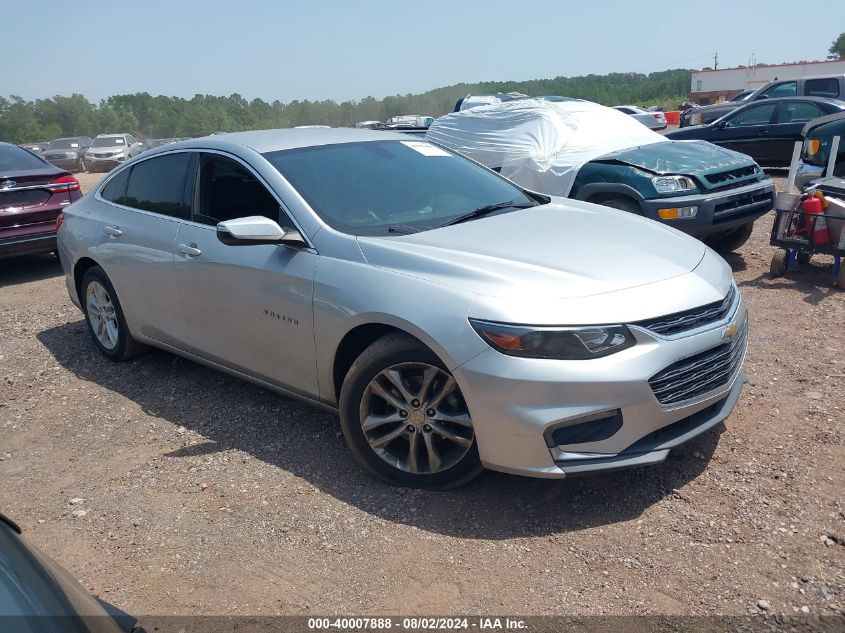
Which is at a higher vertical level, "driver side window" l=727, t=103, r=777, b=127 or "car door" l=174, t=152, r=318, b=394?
"driver side window" l=727, t=103, r=777, b=127

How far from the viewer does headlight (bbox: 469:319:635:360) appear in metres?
3.14

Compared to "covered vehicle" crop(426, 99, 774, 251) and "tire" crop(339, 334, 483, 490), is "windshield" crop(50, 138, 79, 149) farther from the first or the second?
"tire" crop(339, 334, 483, 490)

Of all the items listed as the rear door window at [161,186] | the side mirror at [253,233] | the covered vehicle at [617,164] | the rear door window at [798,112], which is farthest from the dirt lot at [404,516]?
the rear door window at [798,112]

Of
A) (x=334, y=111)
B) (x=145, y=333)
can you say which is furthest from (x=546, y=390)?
(x=334, y=111)

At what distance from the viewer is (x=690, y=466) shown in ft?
12.1

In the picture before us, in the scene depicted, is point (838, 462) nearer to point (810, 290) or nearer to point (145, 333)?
point (810, 290)

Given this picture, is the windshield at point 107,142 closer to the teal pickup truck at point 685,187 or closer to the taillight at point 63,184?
the taillight at point 63,184

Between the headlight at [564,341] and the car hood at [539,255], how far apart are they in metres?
0.18

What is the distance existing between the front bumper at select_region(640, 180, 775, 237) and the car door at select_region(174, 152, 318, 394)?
12.2ft

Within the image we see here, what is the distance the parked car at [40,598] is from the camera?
1.41 meters

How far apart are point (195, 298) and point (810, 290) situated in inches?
194

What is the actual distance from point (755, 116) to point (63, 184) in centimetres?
1118

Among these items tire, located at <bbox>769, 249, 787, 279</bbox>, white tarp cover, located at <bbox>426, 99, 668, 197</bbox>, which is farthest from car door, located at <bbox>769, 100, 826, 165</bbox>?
tire, located at <bbox>769, 249, 787, 279</bbox>

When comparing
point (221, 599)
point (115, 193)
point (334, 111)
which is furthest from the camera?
point (334, 111)
